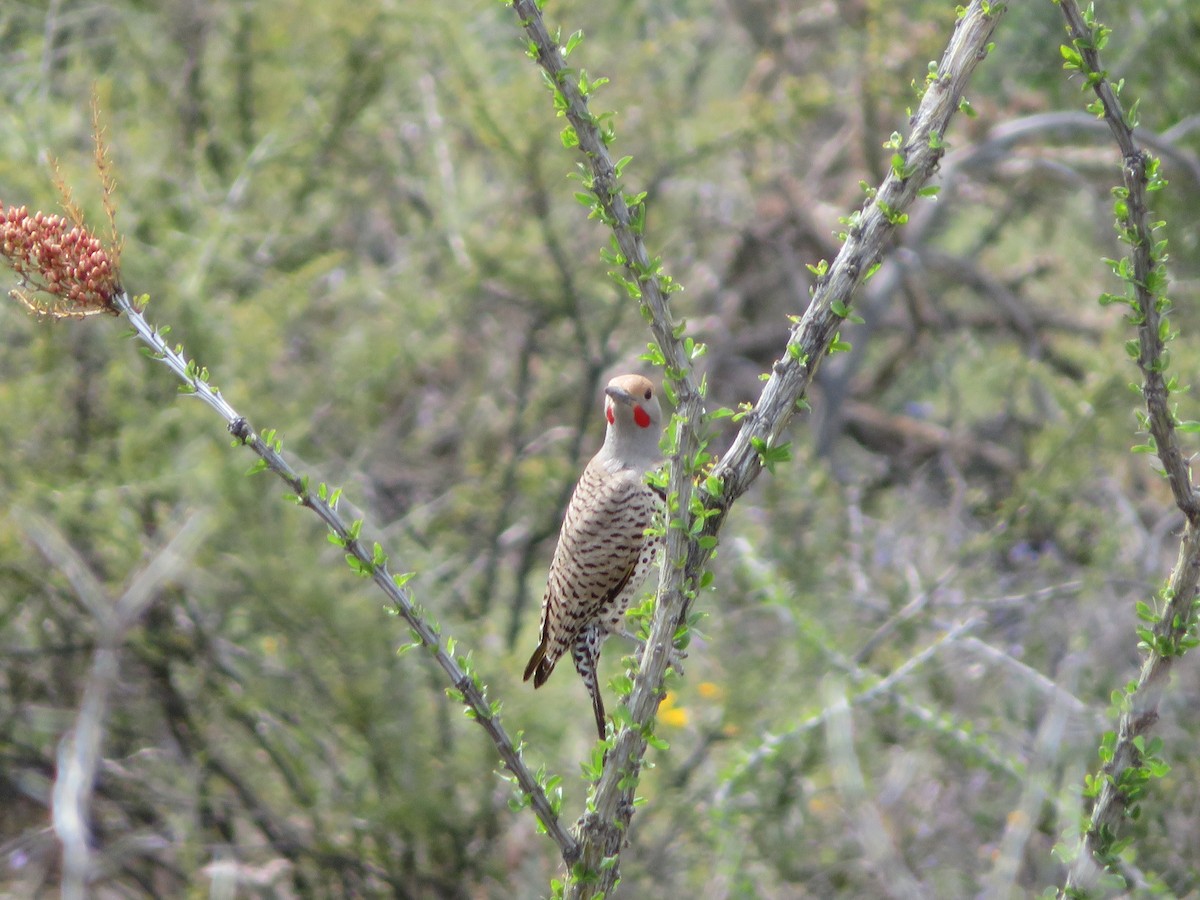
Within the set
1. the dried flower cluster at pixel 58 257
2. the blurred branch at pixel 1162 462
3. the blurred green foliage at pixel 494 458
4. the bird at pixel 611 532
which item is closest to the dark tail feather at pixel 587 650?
the bird at pixel 611 532

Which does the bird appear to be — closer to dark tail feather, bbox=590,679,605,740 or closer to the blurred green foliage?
dark tail feather, bbox=590,679,605,740

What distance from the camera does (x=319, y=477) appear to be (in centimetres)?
551

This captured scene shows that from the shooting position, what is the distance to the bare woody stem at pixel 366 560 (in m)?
1.80

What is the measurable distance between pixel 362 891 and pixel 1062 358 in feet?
15.5

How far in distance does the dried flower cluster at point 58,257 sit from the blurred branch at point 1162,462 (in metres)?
1.33

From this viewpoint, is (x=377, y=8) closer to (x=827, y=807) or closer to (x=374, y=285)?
(x=374, y=285)

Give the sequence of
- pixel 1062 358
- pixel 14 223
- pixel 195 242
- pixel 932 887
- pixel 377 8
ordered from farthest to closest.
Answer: pixel 1062 358
pixel 377 8
pixel 195 242
pixel 932 887
pixel 14 223

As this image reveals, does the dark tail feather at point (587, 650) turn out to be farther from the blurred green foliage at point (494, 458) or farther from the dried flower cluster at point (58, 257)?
the dried flower cluster at point (58, 257)

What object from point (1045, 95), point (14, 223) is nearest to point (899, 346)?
point (1045, 95)

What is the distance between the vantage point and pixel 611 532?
340cm

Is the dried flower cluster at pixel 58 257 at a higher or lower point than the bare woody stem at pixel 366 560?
higher

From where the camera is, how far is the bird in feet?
11.1

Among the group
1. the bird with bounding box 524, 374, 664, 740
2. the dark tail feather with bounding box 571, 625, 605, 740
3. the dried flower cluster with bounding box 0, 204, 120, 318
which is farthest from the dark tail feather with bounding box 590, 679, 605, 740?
the dried flower cluster with bounding box 0, 204, 120, 318

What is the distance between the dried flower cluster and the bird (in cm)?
177
